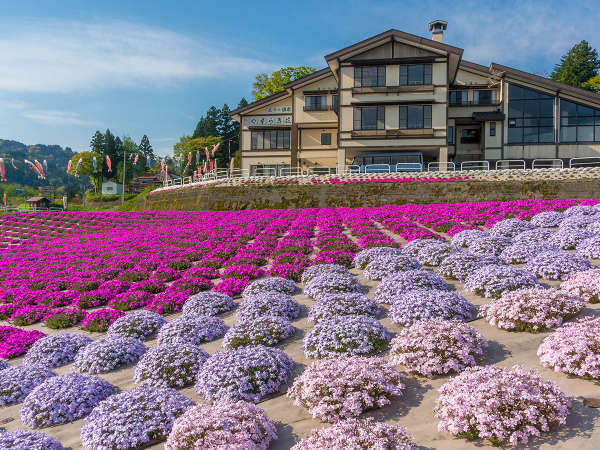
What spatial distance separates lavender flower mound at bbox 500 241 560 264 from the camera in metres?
11.2

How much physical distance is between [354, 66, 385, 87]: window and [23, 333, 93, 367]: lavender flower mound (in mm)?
39095

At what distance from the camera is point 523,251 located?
1135 cm

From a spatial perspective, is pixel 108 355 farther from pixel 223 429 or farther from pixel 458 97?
pixel 458 97

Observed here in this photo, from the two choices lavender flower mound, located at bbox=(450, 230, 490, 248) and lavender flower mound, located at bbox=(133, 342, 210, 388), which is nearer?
lavender flower mound, located at bbox=(133, 342, 210, 388)

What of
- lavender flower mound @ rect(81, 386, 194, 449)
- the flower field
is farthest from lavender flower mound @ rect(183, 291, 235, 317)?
lavender flower mound @ rect(81, 386, 194, 449)

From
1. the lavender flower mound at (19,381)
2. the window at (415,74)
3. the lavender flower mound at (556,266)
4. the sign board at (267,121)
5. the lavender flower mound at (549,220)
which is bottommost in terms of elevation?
the lavender flower mound at (19,381)

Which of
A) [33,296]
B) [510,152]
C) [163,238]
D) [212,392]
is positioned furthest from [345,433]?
[510,152]

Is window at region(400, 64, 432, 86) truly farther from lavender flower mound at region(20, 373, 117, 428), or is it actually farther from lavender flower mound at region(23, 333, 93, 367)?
lavender flower mound at region(20, 373, 117, 428)

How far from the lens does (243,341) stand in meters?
7.52

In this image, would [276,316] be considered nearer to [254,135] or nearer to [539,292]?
[539,292]

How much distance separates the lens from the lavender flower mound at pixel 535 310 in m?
6.84

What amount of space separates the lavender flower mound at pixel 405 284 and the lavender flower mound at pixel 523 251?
2.96m

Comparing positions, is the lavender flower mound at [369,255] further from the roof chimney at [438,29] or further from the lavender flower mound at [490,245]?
the roof chimney at [438,29]

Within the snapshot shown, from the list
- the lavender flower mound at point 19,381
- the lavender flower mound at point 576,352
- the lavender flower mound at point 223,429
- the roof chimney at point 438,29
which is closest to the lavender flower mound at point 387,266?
the lavender flower mound at point 576,352
